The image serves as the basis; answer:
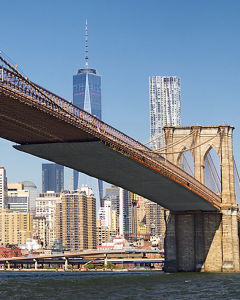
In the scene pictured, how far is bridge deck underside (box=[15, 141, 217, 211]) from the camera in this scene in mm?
55469

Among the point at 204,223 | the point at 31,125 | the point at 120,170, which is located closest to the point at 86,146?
the point at 31,125

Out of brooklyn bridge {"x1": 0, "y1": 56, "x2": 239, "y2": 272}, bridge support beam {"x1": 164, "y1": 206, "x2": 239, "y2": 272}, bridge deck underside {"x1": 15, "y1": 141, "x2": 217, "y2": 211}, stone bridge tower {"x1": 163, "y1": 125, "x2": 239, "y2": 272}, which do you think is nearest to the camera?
brooklyn bridge {"x1": 0, "y1": 56, "x2": 239, "y2": 272}

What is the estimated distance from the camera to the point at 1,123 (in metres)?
47.9

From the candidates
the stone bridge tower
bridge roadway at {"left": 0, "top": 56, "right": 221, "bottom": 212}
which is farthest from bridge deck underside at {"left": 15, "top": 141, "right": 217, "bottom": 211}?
the stone bridge tower

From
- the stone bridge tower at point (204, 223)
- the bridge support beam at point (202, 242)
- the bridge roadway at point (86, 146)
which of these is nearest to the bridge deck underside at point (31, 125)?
the bridge roadway at point (86, 146)

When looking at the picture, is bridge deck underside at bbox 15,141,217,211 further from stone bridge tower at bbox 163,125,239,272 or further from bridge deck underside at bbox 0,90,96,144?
stone bridge tower at bbox 163,125,239,272

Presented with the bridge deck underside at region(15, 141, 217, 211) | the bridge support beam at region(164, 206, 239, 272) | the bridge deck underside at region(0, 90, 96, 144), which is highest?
the bridge deck underside at region(0, 90, 96, 144)

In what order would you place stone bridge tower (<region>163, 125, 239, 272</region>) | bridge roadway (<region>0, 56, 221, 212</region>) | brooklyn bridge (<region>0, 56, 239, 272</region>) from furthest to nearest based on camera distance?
stone bridge tower (<region>163, 125, 239, 272</region>), brooklyn bridge (<region>0, 56, 239, 272</region>), bridge roadway (<region>0, 56, 221, 212</region>)

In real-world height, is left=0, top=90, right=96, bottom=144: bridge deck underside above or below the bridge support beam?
above

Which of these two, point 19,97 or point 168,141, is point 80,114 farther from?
point 168,141

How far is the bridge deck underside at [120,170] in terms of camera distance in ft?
182

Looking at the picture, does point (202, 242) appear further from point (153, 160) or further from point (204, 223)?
point (153, 160)

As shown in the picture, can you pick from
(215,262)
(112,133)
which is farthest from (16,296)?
(215,262)

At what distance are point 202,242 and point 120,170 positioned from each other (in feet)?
58.6
